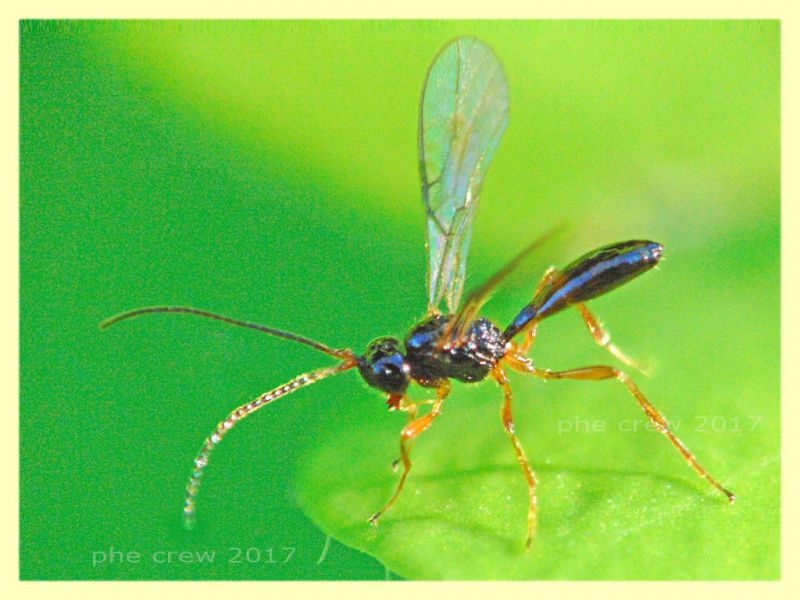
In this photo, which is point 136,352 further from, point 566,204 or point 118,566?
point 566,204

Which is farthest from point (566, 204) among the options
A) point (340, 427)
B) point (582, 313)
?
point (340, 427)

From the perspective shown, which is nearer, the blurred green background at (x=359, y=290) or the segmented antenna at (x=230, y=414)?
the blurred green background at (x=359, y=290)

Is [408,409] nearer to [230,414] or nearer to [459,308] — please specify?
[459,308]

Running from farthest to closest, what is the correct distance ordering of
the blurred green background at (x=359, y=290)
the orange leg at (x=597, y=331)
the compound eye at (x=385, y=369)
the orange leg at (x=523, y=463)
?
the orange leg at (x=597, y=331) < the compound eye at (x=385, y=369) < the blurred green background at (x=359, y=290) < the orange leg at (x=523, y=463)

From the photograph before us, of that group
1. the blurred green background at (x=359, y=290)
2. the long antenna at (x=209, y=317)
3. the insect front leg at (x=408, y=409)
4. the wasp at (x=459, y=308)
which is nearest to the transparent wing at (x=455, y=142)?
the wasp at (x=459, y=308)

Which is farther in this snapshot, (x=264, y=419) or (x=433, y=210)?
(x=433, y=210)

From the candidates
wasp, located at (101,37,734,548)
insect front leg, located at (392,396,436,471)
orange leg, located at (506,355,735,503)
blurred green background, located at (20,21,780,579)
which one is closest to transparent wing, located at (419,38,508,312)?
wasp, located at (101,37,734,548)

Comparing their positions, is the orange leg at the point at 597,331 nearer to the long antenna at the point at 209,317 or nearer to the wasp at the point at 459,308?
the wasp at the point at 459,308
